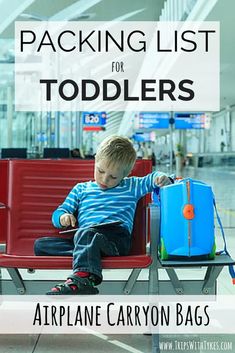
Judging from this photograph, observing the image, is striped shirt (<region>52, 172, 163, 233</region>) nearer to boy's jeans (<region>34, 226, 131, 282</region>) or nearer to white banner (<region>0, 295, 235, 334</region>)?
boy's jeans (<region>34, 226, 131, 282</region>)

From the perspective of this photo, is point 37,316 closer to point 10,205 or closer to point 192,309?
point 10,205

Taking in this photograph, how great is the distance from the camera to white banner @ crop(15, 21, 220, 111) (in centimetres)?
1553

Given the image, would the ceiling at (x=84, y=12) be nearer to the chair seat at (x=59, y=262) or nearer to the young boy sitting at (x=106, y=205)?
the young boy sitting at (x=106, y=205)

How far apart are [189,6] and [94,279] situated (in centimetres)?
1168

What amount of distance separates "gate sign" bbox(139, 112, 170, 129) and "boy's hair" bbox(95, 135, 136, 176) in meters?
25.9

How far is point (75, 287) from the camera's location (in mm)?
2506

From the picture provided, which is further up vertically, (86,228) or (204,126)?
(204,126)

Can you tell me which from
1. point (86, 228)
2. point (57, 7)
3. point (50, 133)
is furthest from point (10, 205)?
point (50, 133)

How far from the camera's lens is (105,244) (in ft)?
8.72

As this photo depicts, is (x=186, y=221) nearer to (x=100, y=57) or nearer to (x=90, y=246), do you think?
(x=90, y=246)

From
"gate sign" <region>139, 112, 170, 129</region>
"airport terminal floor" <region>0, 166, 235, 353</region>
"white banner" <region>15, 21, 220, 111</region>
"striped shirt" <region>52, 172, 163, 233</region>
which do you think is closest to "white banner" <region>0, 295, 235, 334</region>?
"airport terminal floor" <region>0, 166, 235, 353</region>

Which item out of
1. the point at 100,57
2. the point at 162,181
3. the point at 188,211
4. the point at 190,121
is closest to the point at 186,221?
the point at 188,211

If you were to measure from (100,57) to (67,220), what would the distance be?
19981 millimetres

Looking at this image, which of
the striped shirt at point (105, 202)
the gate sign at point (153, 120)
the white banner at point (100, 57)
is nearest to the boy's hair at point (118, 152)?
the striped shirt at point (105, 202)
